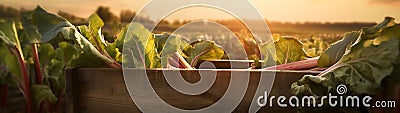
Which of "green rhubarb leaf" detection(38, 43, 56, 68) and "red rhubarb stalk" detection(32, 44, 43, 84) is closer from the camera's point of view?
"red rhubarb stalk" detection(32, 44, 43, 84)

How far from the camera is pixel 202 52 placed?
6.66 feet

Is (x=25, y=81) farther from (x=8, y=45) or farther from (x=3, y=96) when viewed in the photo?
(x=3, y=96)

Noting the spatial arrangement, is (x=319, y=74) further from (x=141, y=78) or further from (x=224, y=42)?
(x=224, y=42)

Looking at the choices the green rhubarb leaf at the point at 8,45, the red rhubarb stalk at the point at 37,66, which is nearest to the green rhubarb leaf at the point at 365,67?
the green rhubarb leaf at the point at 8,45

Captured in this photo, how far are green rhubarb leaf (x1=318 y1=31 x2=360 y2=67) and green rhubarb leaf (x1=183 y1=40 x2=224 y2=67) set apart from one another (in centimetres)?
69

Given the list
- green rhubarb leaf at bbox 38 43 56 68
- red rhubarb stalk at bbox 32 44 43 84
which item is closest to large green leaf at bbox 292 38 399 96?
red rhubarb stalk at bbox 32 44 43 84

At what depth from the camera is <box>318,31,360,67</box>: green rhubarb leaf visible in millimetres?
1379

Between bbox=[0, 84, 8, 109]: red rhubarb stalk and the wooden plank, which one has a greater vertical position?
the wooden plank

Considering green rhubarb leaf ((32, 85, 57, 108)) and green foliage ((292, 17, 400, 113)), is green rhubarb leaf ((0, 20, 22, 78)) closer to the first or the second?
green rhubarb leaf ((32, 85, 57, 108))

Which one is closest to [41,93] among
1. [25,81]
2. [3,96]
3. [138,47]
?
[25,81]

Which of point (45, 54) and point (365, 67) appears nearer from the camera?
point (365, 67)

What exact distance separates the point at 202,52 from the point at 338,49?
0.74 meters

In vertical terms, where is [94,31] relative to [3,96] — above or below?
above

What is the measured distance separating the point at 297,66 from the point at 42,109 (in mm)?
2179
